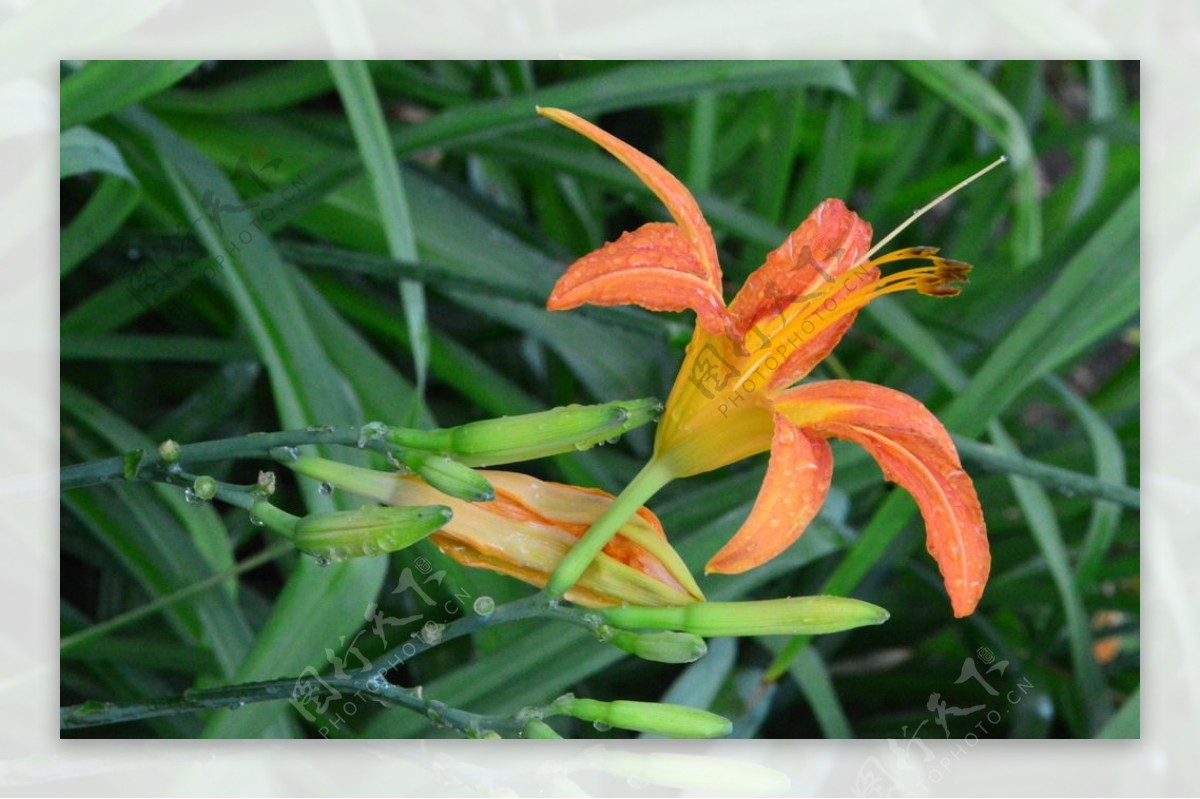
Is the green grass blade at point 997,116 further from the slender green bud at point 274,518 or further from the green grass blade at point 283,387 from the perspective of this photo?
the slender green bud at point 274,518

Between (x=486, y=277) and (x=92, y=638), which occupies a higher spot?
(x=486, y=277)

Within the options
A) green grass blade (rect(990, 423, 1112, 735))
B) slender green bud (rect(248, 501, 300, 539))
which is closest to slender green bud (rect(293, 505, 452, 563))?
slender green bud (rect(248, 501, 300, 539))

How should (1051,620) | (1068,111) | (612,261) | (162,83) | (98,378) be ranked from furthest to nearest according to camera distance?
1. (1068,111)
2. (1051,620)
3. (98,378)
4. (162,83)
5. (612,261)

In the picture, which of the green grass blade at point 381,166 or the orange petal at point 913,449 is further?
the green grass blade at point 381,166

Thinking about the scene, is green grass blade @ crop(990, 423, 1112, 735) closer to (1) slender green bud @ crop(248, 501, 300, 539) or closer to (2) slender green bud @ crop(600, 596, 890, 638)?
(2) slender green bud @ crop(600, 596, 890, 638)

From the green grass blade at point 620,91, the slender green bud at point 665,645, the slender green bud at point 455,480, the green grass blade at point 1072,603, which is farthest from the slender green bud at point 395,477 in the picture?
the green grass blade at point 1072,603

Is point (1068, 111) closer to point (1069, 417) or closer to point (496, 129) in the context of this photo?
point (1069, 417)

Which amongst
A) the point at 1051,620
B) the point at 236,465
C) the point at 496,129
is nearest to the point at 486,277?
the point at 496,129
